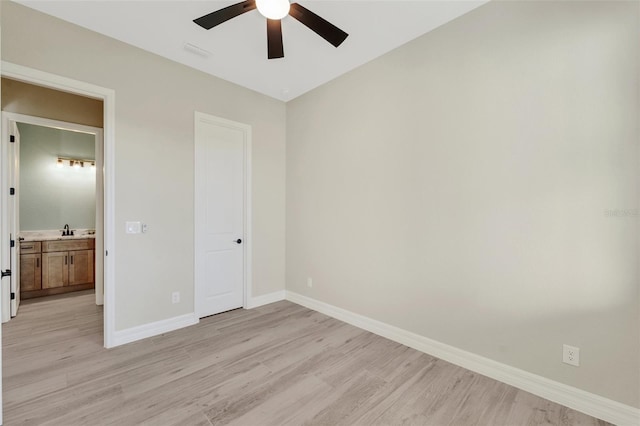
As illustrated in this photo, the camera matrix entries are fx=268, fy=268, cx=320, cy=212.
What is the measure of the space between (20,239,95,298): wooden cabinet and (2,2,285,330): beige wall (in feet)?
8.51

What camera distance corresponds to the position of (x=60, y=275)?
4223 millimetres

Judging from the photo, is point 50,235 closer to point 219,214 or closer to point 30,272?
point 30,272

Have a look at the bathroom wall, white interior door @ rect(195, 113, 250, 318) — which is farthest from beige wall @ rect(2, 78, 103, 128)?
the bathroom wall

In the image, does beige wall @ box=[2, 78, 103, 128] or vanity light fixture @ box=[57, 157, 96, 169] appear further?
vanity light fixture @ box=[57, 157, 96, 169]

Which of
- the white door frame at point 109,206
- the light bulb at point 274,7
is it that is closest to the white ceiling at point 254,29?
the light bulb at point 274,7

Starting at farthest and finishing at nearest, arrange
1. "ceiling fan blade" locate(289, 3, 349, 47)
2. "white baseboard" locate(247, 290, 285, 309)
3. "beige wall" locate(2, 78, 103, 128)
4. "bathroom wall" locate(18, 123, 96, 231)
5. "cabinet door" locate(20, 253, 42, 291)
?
"bathroom wall" locate(18, 123, 96, 231)
"cabinet door" locate(20, 253, 42, 291)
"white baseboard" locate(247, 290, 285, 309)
"beige wall" locate(2, 78, 103, 128)
"ceiling fan blade" locate(289, 3, 349, 47)

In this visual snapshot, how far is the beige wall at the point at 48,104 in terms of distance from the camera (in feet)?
10.2

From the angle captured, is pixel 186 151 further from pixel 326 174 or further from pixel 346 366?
pixel 346 366

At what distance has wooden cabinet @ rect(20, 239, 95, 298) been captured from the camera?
399 cm

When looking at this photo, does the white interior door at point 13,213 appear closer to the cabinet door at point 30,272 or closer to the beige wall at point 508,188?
the cabinet door at point 30,272

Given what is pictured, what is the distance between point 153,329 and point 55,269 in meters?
2.70

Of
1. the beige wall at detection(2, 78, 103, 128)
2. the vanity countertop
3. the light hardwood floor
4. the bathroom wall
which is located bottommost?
the light hardwood floor

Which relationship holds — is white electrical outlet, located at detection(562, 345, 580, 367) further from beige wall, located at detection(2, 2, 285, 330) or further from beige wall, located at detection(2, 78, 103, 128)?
beige wall, located at detection(2, 78, 103, 128)

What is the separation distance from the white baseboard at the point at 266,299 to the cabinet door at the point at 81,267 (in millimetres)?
3020
